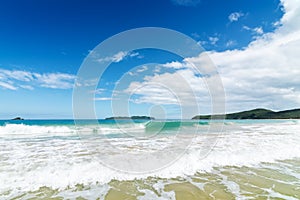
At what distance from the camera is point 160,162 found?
8.38m

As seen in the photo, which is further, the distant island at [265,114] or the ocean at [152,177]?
the distant island at [265,114]

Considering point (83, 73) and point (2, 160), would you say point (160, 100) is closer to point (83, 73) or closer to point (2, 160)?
point (83, 73)

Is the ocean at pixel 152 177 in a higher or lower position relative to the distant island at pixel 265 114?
lower

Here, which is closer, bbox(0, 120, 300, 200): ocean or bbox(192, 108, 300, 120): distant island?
bbox(0, 120, 300, 200): ocean

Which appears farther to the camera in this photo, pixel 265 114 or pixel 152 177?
pixel 265 114

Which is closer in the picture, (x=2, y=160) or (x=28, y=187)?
(x=28, y=187)

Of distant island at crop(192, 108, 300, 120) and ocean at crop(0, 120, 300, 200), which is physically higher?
distant island at crop(192, 108, 300, 120)

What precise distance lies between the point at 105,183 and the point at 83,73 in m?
7.18

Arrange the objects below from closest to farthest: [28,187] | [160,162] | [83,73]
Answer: [28,187], [160,162], [83,73]

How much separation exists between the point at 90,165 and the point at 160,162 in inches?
114

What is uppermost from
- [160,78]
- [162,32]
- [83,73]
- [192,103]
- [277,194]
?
[162,32]

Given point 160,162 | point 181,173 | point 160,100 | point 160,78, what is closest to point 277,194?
point 181,173

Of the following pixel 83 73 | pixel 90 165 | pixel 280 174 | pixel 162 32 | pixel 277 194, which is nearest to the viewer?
pixel 277 194

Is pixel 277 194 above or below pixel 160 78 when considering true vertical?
below
